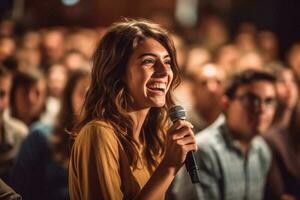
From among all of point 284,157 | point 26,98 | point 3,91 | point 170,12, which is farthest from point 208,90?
point 170,12

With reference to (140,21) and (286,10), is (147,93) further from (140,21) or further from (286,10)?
(286,10)

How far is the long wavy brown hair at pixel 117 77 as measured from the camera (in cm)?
254

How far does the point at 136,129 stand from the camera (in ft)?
8.80

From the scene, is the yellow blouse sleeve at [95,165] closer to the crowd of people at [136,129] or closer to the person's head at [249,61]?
the crowd of people at [136,129]

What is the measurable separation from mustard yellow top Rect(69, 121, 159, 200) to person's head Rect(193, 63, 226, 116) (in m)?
3.51

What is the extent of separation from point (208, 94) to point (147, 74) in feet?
11.9

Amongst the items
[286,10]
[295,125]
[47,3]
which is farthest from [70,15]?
[295,125]

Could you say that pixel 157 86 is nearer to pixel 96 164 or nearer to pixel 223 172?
pixel 96 164

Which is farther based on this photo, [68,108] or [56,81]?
[56,81]

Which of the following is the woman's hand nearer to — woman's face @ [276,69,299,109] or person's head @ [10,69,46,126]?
person's head @ [10,69,46,126]

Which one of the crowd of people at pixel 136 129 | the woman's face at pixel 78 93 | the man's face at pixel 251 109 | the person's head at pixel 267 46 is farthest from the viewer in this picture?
the person's head at pixel 267 46

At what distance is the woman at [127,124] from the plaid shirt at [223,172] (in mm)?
965

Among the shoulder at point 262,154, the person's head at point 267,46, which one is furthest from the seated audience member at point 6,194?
the person's head at point 267,46

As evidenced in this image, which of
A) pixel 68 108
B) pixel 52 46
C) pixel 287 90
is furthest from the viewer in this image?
pixel 52 46
